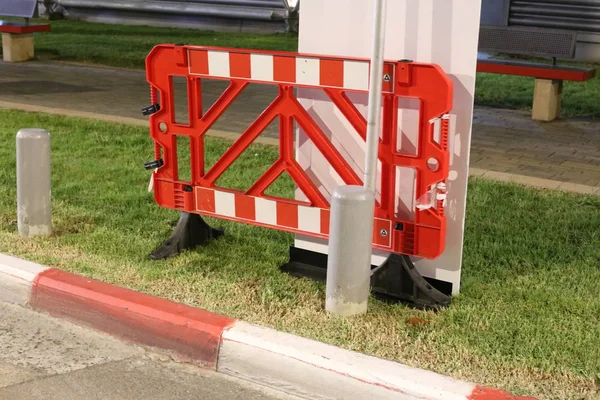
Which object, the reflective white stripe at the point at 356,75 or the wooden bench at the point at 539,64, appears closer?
the reflective white stripe at the point at 356,75

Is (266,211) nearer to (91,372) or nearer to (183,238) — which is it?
(183,238)

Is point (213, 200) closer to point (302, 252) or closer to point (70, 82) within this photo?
point (302, 252)

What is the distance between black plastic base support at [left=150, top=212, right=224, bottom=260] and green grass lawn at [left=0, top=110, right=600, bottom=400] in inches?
2.9

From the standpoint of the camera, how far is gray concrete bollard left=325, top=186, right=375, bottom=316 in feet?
13.7

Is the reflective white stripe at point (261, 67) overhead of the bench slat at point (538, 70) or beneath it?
overhead

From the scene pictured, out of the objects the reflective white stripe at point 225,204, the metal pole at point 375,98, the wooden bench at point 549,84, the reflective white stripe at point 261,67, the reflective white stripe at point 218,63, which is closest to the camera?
the metal pole at point 375,98

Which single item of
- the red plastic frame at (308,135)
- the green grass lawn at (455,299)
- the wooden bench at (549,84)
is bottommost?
the green grass lawn at (455,299)

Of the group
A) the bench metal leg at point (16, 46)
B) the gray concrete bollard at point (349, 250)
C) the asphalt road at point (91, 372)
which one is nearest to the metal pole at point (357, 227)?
the gray concrete bollard at point (349, 250)

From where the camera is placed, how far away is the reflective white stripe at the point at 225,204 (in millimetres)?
5004

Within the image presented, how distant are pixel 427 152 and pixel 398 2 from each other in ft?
2.52

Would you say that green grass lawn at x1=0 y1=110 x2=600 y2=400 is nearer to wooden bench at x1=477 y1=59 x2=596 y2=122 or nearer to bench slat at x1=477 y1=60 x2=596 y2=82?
wooden bench at x1=477 y1=59 x2=596 y2=122

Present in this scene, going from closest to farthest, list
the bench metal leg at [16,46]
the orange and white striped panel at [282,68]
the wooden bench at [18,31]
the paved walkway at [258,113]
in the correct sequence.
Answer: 1. the orange and white striped panel at [282,68]
2. the paved walkway at [258,113]
3. the wooden bench at [18,31]
4. the bench metal leg at [16,46]

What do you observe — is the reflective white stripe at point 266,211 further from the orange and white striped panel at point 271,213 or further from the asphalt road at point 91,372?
the asphalt road at point 91,372

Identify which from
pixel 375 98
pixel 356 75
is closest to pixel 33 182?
→ pixel 356 75
